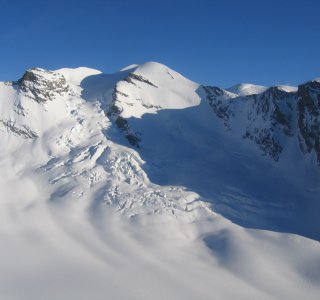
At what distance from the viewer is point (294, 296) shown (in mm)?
40781

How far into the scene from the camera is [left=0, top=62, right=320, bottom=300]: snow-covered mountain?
1665 inches

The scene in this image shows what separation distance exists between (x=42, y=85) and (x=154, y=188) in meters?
27.9

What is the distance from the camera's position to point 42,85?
73.5m

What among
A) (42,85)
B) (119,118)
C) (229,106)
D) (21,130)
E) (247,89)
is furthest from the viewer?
(247,89)

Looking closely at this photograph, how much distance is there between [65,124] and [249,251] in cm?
3567

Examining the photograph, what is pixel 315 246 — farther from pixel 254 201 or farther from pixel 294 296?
pixel 254 201

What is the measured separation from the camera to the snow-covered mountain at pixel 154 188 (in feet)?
139

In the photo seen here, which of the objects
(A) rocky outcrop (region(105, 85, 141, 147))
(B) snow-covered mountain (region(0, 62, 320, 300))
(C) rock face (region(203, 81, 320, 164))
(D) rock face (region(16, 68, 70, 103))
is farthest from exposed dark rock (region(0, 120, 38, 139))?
(C) rock face (region(203, 81, 320, 164))

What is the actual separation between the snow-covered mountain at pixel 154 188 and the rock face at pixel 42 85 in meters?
0.22

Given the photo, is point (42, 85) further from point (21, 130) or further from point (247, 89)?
point (247, 89)

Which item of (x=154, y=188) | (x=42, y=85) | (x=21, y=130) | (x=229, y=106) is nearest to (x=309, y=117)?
(x=229, y=106)

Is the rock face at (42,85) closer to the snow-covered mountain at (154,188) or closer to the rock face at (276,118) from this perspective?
the snow-covered mountain at (154,188)

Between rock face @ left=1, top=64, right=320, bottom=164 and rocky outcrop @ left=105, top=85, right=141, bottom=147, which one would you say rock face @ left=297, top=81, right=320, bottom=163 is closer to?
rock face @ left=1, top=64, right=320, bottom=164

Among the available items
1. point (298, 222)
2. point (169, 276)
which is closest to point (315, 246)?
point (298, 222)
